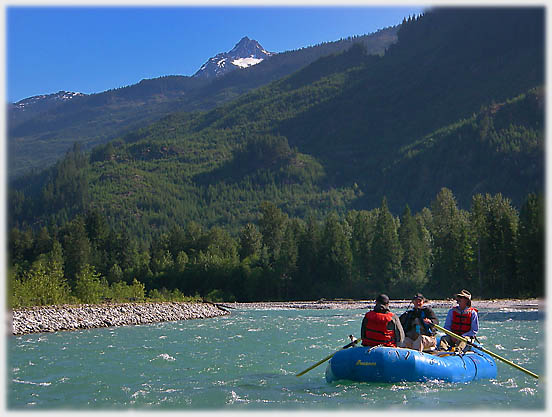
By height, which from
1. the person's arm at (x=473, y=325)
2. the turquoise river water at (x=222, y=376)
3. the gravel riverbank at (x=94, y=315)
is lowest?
the gravel riverbank at (x=94, y=315)

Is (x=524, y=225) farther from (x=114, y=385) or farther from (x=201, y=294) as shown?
(x=114, y=385)

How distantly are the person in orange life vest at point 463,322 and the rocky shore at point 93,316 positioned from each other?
21947 mm

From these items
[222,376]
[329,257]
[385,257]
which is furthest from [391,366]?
[329,257]

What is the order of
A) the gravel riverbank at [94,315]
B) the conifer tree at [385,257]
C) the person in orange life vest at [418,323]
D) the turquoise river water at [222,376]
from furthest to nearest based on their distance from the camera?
the conifer tree at [385,257], the gravel riverbank at [94,315], the person in orange life vest at [418,323], the turquoise river water at [222,376]

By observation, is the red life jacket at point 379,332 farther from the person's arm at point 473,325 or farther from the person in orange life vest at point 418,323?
the person's arm at point 473,325

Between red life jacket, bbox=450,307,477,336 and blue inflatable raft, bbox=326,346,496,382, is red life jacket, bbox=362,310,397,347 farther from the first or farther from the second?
red life jacket, bbox=450,307,477,336

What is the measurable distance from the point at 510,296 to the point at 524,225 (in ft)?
23.1

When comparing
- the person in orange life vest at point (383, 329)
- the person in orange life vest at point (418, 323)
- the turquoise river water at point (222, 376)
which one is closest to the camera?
the turquoise river water at point (222, 376)

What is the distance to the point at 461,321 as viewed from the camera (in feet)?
59.1

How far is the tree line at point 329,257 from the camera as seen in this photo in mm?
66500

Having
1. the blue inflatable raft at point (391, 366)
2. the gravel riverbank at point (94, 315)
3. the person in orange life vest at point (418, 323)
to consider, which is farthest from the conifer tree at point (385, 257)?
the blue inflatable raft at point (391, 366)

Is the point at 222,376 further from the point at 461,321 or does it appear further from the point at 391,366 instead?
the point at 461,321

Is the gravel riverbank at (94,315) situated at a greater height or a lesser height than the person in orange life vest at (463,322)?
lesser

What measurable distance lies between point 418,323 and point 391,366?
6.71 feet
